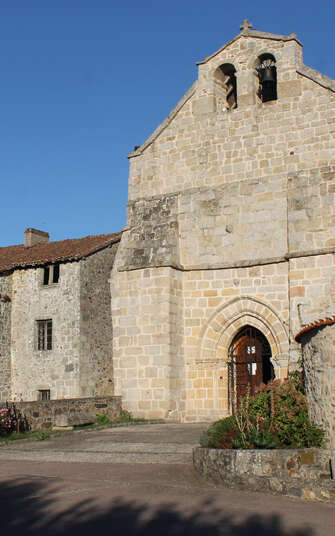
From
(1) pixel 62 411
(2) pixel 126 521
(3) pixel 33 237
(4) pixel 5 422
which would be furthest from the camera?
(3) pixel 33 237

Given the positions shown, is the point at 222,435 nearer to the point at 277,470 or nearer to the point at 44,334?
the point at 277,470

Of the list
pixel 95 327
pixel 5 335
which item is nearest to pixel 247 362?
pixel 95 327

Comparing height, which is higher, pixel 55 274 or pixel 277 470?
pixel 55 274

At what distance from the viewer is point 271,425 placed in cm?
911

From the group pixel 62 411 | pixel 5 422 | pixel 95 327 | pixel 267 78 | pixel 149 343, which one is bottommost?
pixel 5 422

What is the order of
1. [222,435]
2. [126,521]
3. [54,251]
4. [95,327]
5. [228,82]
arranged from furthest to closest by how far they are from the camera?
[54,251] < [95,327] < [228,82] < [222,435] < [126,521]

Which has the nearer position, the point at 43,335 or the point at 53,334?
the point at 53,334

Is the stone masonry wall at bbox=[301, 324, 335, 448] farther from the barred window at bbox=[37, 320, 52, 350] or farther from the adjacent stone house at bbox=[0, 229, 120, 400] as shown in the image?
the barred window at bbox=[37, 320, 52, 350]

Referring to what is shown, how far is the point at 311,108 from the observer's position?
672 inches

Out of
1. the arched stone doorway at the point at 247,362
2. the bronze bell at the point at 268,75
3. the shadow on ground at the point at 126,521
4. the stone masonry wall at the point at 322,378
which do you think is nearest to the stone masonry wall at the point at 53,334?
the arched stone doorway at the point at 247,362

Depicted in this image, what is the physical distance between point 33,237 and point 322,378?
21290 millimetres

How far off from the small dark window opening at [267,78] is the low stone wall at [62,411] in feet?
31.8

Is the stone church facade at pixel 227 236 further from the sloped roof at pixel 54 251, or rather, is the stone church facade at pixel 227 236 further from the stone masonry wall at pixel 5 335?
the stone masonry wall at pixel 5 335

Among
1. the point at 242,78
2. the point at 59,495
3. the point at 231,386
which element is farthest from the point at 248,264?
the point at 59,495
